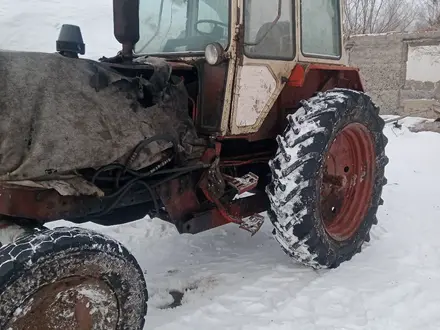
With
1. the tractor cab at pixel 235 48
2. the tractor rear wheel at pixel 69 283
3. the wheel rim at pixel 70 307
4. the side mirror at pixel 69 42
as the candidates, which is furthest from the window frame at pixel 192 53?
the wheel rim at pixel 70 307

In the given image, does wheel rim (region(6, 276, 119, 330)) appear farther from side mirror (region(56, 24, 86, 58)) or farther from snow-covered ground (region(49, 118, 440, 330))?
side mirror (region(56, 24, 86, 58))

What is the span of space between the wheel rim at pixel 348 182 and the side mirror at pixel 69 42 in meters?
2.02

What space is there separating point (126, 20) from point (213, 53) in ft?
2.11

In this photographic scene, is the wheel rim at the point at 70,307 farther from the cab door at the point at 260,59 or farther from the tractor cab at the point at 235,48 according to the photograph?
the cab door at the point at 260,59

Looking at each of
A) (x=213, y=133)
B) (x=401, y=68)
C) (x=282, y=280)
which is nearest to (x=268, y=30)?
(x=213, y=133)

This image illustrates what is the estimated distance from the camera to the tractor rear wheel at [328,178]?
138 inches

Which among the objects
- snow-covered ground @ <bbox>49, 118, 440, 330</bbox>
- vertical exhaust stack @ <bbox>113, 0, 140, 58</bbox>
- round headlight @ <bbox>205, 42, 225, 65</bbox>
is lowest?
snow-covered ground @ <bbox>49, 118, 440, 330</bbox>

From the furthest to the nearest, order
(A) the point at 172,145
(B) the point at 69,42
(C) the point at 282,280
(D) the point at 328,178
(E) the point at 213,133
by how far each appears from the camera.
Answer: (D) the point at 328,178
(C) the point at 282,280
(E) the point at 213,133
(A) the point at 172,145
(B) the point at 69,42

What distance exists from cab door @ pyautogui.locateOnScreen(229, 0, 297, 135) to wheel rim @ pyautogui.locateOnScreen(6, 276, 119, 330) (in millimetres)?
1428

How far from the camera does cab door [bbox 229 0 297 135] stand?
341 cm

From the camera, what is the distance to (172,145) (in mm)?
3205

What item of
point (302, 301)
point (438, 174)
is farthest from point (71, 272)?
point (438, 174)

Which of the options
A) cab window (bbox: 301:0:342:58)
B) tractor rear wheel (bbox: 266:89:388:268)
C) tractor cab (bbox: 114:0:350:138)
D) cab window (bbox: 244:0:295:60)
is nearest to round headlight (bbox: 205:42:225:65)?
tractor cab (bbox: 114:0:350:138)

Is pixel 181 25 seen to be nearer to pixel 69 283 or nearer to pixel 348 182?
pixel 348 182
